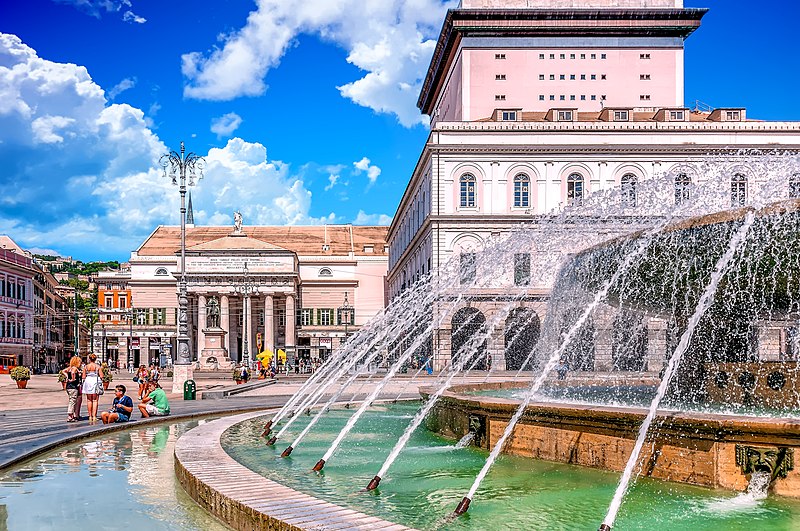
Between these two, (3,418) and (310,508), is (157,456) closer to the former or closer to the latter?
(310,508)

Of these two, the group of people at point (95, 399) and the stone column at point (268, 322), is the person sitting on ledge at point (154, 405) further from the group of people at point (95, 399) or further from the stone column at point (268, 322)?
the stone column at point (268, 322)

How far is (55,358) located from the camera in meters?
94.3

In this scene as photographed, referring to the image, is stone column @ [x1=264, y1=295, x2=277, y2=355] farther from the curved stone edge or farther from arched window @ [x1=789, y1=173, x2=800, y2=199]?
the curved stone edge

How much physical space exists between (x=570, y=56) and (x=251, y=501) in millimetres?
56423

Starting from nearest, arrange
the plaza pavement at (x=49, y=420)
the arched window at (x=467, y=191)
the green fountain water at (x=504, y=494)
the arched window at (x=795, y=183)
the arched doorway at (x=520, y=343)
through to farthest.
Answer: the green fountain water at (x=504, y=494) → the arched window at (x=795, y=183) → the plaza pavement at (x=49, y=420) → the arched doorway at (x=520, y=343) → the arched window at (x=467, y=191)

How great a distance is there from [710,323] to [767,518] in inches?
208

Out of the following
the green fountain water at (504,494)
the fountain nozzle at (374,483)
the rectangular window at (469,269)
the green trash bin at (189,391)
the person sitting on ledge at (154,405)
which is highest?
the rectangular window at (469,269)

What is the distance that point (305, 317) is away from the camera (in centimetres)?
9131

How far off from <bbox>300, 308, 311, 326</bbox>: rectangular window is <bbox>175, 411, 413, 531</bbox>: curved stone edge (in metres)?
82.2

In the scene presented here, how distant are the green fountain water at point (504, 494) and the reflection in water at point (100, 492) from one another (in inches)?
41.1

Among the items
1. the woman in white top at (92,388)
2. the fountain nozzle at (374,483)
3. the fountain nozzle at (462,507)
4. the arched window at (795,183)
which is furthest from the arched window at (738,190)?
the woman in white top at (92,388)

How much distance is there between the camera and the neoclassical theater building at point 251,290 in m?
82.1

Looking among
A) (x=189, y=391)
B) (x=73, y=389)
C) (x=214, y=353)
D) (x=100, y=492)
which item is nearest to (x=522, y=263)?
(x=73, y=389)

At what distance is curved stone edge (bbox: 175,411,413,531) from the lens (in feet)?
18.1
